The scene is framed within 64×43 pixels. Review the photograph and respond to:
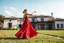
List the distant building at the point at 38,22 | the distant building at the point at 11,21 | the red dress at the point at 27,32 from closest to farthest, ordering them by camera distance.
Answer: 1. the red dress at the point at 27,32
2. the distant building at the point at 38,22
3. the distant building at the point at 11,21

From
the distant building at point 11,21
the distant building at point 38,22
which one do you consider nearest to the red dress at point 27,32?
the distant building at point 38,22

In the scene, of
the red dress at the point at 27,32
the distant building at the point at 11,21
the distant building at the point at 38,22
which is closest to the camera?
the red dress at the point at 27,32

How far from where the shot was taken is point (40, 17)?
60438 mm

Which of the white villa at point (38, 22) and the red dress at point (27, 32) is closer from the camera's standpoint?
the red dress at point (27, 32)

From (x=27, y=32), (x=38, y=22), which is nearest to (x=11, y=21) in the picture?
(x=38, y=22)

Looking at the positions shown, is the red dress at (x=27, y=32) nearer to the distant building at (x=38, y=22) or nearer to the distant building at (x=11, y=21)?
the distant building at (x=38, y=22)

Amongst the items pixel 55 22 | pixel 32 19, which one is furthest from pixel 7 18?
pixel 55 22

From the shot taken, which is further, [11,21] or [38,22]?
[11,21]

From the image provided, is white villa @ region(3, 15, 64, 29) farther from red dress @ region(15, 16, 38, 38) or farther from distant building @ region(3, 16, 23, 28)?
red dress @ region(15, 16, 38, 38)

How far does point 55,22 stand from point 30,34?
45896 millimetres

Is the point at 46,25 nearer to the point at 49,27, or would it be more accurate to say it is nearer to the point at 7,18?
the point at 49,27

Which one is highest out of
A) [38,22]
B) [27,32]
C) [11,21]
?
[11,21]

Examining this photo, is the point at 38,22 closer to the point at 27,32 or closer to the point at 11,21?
the point at 11,21

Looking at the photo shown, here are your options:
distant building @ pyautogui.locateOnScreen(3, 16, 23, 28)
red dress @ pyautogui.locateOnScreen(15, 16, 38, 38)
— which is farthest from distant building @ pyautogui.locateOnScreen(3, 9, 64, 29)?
red dress @ pyautogui.locateOnScreen(15, 16, 38, 38)
